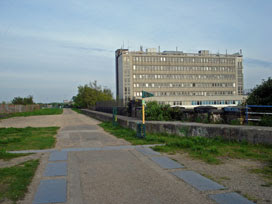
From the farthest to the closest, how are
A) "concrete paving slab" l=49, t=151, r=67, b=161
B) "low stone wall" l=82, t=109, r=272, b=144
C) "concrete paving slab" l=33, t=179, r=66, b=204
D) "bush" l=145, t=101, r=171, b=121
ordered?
"bush" l=145, t=101, r=171, b=121 → "low stone wall" l=82, t=109, r=272, b=144 → "concrete paving slab" l=49, t=151, r=67, b=161 → "concrete paving slab" l=33, t=179, r=66, b=204

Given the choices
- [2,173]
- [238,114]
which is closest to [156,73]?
[238,114]

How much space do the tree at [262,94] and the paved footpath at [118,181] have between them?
8574 mm

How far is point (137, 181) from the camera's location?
5668mm

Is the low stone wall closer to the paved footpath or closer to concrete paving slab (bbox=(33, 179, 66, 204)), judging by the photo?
the paved footpath

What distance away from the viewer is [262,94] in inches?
589

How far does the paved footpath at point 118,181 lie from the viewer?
4652mm

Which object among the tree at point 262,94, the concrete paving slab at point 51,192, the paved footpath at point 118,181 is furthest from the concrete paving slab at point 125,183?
the tree at point 262,94

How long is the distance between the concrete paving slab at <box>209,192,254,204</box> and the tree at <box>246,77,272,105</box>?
1085 centimetres

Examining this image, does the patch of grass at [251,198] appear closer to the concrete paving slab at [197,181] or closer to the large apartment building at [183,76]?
the concrete paving slab at [197,181]

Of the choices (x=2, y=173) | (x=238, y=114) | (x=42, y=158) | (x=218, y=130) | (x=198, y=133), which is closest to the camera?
(x=2, y=173)

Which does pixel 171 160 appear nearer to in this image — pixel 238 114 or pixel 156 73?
pixel 238 114

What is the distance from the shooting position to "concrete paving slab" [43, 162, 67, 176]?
21.0 feet

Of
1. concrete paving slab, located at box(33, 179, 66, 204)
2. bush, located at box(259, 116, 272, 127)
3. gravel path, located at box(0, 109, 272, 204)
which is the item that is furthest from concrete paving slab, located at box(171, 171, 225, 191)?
bush, located at box(259, 116, 272, 127)

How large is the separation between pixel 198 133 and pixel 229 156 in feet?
11.6
